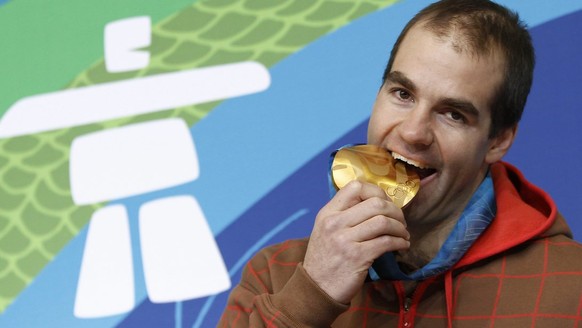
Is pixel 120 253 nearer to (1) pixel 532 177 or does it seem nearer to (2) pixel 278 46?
(2) pixel 278 46

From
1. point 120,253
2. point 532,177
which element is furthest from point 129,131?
point 532,177

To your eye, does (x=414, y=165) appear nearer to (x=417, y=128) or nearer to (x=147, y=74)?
(x=417, y=128)

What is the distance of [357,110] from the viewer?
2090mm

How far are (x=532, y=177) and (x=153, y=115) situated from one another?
0.82 meters

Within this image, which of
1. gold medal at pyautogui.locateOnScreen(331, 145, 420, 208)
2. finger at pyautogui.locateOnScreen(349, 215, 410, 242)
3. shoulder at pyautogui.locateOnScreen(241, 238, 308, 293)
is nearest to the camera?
finger at pyautogui.locateOnScreen(349, 215, 410, 242)

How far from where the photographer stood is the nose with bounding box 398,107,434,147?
4.83 feet

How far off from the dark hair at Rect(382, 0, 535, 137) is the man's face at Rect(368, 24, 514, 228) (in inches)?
0.6

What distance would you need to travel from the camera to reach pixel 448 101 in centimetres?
149

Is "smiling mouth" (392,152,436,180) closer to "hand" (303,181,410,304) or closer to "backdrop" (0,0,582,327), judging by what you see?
"hand" (303,181,410,304)

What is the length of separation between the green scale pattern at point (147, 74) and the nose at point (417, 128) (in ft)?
2.24

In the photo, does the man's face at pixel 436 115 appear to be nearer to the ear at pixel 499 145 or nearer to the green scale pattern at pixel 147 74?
the ear at pixel 499 145

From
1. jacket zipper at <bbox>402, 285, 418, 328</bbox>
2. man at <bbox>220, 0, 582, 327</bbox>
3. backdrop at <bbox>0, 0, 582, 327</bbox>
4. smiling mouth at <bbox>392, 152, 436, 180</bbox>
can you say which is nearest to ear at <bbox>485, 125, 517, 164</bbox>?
man at <bbox>220, 0, 582, 327</bbox>

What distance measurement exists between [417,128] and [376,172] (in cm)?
9

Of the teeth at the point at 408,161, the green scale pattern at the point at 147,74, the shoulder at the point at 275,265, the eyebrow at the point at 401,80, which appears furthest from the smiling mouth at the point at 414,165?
the green scale pattern at the point at 147,74
